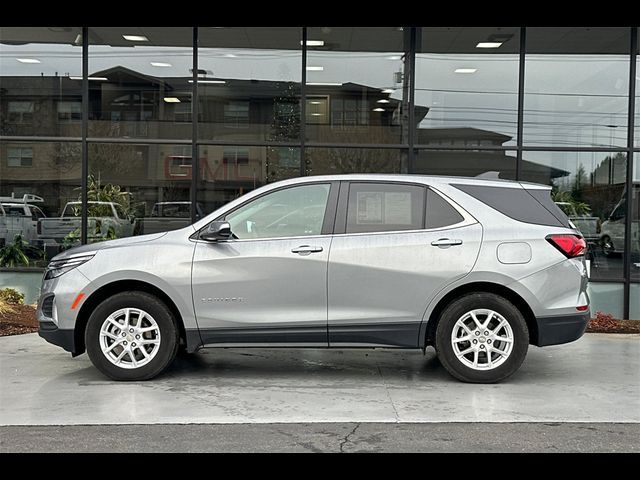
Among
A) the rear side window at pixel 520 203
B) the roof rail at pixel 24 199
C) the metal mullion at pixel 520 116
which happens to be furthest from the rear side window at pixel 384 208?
the roof rail at pixel 24 199

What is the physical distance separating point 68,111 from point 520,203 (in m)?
7.05

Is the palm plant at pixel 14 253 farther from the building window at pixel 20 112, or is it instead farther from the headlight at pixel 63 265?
the headlight at pixel 63 265

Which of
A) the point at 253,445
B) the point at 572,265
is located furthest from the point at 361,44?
the point at 253,445

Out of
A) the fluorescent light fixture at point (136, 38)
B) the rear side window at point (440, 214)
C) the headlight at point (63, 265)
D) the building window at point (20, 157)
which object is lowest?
the headlight at point (63, 265)

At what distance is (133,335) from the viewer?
20.7 feet

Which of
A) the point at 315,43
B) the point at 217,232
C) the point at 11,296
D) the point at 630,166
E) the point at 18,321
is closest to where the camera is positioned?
the point at 217,232

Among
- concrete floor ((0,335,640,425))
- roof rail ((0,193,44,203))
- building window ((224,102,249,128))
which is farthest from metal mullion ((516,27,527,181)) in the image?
roof rail ((0,193,44,203))

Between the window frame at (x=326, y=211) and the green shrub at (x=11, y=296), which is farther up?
the window frame at (x=326, y=211)

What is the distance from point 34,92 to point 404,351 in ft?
22.1

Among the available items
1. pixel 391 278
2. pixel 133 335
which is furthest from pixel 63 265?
pixel 391 278

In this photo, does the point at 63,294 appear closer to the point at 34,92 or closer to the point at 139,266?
the point at 139,266

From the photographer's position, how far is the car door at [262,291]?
20.6 ft

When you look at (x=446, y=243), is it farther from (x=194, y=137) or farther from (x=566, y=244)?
(x=194, y=137)

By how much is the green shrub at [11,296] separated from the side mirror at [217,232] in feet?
17.1
